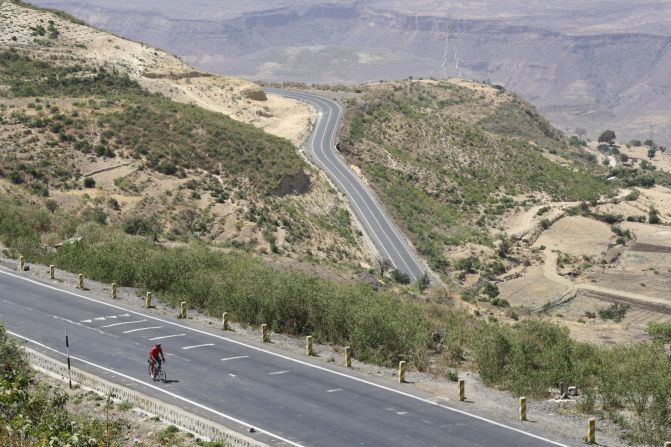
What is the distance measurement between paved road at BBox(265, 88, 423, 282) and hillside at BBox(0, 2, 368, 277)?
2186 millimetres

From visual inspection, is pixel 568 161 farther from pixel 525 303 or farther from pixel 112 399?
pixel 112 399

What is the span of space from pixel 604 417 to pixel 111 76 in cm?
7546

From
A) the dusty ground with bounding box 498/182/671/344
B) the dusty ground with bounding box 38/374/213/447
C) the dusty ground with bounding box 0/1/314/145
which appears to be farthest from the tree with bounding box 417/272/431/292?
the dusty ground with bounding box 38/374/213/447

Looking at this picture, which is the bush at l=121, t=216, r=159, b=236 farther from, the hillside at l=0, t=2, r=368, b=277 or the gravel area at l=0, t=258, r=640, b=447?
the gravel area at l=0, t=258, r=640, b=447

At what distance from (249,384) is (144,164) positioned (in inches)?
1657

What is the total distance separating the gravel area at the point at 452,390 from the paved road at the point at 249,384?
16.1 inches

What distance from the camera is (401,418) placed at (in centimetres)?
2492

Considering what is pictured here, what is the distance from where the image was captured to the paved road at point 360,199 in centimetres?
7388

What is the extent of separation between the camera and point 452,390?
28.1m

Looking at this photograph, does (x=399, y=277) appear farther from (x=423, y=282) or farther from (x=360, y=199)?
(x=360, y=199)


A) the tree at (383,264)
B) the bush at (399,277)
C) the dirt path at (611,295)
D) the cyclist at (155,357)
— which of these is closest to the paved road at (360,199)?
the tree at (383,264)

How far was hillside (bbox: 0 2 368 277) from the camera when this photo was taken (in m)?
59.9

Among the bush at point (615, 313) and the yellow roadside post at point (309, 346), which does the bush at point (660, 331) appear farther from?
the yellow roadside post at point (309, 346)

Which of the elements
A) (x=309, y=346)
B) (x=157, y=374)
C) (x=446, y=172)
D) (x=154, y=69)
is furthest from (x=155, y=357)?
(x=154, y=69)
